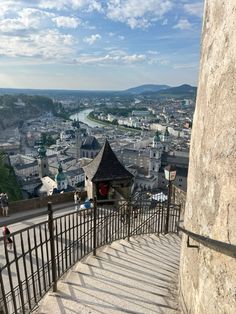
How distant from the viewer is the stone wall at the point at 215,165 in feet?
7.18

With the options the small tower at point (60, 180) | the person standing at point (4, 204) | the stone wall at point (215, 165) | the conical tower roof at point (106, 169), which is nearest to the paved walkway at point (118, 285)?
the stone wall at point (215, 165)

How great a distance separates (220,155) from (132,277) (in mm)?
3007

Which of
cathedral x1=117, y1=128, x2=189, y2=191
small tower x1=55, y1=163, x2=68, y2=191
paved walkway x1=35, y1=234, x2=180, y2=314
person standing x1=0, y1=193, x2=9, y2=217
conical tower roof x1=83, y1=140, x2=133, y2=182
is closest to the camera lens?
paved walkway x1=35, y1=234, x2=180, y2=314

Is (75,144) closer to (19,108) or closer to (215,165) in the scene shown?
(19,108)

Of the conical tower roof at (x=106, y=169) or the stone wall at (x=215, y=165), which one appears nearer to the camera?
the stone wall at (x=215, y=165)

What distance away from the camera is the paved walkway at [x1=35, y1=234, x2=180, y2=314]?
3695 mm

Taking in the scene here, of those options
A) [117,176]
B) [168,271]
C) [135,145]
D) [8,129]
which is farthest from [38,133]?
[168,271]

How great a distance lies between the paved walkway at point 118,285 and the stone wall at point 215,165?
78cm

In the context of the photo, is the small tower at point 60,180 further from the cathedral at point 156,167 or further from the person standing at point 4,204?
the cathedral at point 156,167

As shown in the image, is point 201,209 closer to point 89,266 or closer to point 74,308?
point 74,308

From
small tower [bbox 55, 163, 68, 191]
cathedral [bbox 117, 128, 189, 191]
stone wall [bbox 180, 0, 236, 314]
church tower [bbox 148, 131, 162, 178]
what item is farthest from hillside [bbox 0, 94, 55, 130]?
stone wall [bbox 180, 0, 236, 314]

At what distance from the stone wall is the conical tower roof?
8.12 metres

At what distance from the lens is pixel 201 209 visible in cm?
292

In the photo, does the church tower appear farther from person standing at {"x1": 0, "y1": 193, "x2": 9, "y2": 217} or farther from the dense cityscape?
person standing at {"x1": 0, "y1": 193, "x2": 9, "y2": 217}
